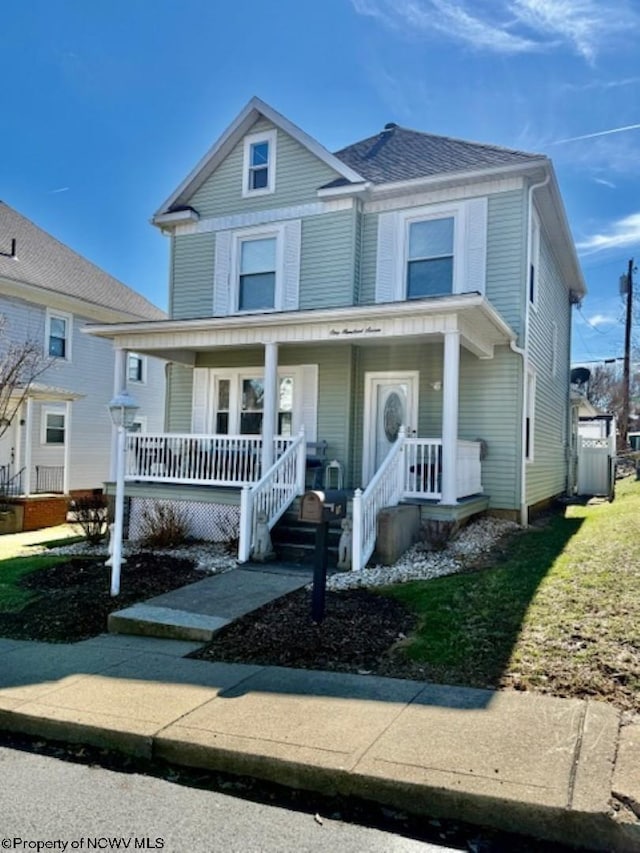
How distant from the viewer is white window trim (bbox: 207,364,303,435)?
41.8ft

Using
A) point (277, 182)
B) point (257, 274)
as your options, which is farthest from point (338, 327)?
point (277, 182)

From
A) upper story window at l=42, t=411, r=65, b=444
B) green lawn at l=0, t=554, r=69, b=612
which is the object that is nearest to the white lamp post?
green lawn at l=0, t=554, r=69, b=612

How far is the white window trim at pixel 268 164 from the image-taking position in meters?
13.2

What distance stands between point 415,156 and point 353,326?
4850 mm

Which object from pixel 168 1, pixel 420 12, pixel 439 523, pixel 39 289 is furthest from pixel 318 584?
pixel 39 289

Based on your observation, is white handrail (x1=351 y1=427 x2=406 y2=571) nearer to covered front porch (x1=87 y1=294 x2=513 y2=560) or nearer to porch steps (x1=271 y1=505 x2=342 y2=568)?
covered front porch (x1=87 y1=294 x2=513 y2=560)

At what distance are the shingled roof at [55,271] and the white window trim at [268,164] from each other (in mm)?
8033

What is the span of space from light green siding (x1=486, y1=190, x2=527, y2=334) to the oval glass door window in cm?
253

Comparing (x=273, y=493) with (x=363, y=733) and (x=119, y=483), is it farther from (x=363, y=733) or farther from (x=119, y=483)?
(x=363, y=733)

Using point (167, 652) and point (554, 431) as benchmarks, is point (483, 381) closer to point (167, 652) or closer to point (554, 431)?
point (554, 431)

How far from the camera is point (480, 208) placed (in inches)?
455

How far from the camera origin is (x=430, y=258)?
11.9 m

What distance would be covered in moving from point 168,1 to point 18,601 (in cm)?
1116

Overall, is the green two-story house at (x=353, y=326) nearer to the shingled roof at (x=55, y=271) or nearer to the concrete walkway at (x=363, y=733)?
the concrete walkway at (x=363, y=733)
